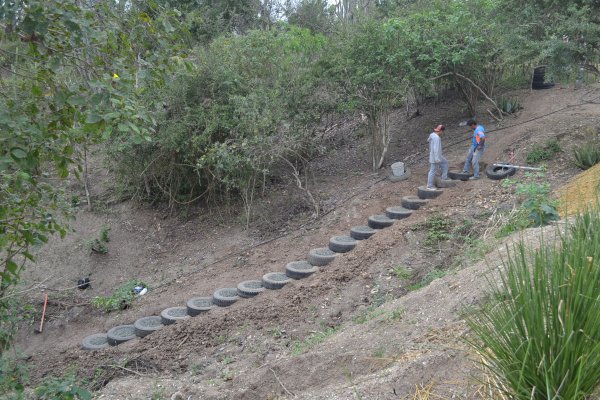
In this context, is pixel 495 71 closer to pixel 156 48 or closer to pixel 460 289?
pixel 460 289

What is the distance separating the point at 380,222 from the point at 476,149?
2.83m

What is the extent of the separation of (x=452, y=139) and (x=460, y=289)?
406 inches

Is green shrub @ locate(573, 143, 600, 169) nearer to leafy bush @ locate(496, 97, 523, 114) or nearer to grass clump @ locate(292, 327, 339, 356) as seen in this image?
leafy bush @ locate(496, 97, 523, 114)

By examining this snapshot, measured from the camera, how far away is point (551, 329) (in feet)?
9.98

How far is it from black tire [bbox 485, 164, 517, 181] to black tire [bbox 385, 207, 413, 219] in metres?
2.04

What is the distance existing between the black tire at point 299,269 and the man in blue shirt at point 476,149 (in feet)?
14.4

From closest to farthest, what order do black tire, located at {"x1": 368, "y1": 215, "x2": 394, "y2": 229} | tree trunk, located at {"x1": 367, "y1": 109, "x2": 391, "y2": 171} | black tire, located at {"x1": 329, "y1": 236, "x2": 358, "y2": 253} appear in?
black tire, located at {"x1": 329, "y1": 236, "x2": 358, "y2": 253}
black tire, located at {"x1": 368, "y1": 215, "x2": 394, "y2": 229}
tree trunk, located at {"x1": 367, "y1": 109, "x2": 391, "y2": 171}

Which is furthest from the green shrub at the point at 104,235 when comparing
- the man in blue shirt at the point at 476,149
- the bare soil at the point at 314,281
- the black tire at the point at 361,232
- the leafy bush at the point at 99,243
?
the man in blue shirt at the point at 476,149

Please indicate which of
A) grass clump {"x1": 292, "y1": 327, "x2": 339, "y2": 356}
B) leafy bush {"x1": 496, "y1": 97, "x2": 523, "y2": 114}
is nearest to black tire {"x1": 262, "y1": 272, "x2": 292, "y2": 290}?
grass clump {"x1": 292, "y1": 327, "x2": 339, "y2": 356}

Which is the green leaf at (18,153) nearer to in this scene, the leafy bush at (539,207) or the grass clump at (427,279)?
the leafy bush at (539,207)

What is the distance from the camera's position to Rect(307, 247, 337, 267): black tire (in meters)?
12.0

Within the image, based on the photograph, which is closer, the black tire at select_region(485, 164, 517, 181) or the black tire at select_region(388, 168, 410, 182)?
the black tire at select_region(485, 164, 517, 181)

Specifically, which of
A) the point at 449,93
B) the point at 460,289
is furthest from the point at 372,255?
the point at 449,93

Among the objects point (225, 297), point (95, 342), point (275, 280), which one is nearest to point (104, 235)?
point (95, 342)
